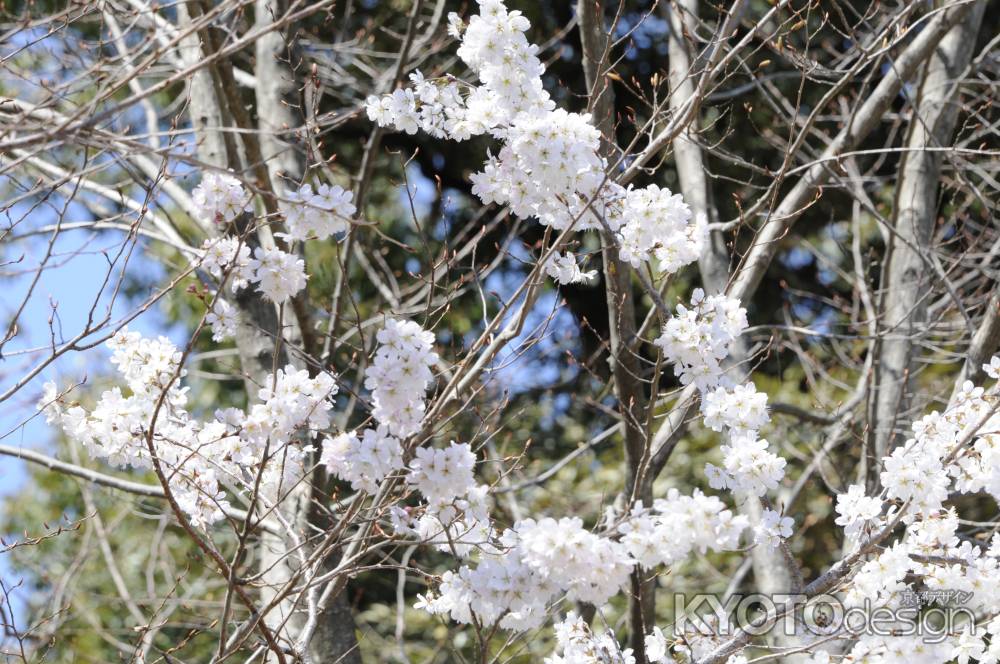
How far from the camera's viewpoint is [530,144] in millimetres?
2141

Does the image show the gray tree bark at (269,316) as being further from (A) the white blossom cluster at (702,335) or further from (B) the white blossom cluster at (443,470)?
(A) the white blossom cluster at (702,335)

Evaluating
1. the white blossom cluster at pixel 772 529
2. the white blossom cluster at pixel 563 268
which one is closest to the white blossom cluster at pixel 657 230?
the white blossom cluster at pixel 563 268

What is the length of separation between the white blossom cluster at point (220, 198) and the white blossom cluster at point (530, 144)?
439mm

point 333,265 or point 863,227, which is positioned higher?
point 333,265

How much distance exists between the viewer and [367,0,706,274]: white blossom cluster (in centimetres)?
215

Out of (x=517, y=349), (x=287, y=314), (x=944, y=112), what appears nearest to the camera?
(x=517, y=349)

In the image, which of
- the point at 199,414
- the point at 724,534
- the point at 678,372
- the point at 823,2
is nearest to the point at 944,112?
the point at 823,2

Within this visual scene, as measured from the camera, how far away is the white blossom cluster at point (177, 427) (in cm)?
216

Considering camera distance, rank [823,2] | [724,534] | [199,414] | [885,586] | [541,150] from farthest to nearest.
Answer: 1. [199,414]
2. [823,2]
3. [885,586]
4. [541,150]
5. [724,534]

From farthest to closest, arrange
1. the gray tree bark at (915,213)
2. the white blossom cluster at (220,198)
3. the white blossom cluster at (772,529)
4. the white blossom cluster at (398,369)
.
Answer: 1. the gray tree bark at (915,213)
2. the white blossom cluster at (772,529)
3. the white blossom cluster at (220,198)
4. the white blossom cluster at (398,369)

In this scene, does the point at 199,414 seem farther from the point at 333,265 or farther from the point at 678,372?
the point at 678,372

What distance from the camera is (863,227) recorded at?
6719 mm

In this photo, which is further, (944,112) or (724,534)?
(944,112)

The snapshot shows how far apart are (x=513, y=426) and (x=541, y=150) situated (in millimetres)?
4612
